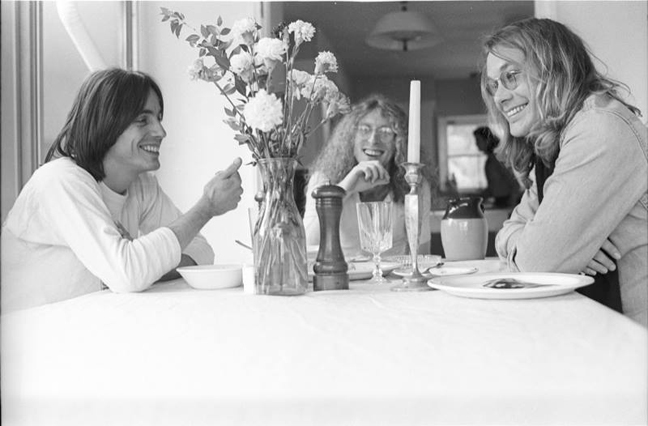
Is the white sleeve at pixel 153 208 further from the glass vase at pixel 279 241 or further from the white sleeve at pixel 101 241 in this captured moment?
the glass vase at pixel 279 241

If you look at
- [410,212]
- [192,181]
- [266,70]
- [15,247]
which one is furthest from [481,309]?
[192,181]

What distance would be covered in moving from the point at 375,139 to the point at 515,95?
1.27 m

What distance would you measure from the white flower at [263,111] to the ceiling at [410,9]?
2.53 m

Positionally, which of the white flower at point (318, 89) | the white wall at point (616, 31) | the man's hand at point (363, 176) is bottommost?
the man's hand at point (363, 176)

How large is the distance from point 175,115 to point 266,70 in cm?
244

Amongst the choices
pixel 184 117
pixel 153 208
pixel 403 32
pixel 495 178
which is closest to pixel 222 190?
pixel 153 208

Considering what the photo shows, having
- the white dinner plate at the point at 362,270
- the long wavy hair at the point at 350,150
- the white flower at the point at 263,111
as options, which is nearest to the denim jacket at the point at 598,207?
the white dinner plate at the point at 362,270

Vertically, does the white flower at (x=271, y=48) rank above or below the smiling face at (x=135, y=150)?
above

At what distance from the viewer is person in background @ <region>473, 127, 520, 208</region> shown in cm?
382

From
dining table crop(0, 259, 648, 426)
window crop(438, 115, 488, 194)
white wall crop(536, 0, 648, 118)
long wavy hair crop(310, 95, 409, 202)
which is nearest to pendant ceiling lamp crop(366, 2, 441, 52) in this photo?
window crop(438, 115, 488, 194)

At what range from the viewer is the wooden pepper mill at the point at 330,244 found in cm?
109

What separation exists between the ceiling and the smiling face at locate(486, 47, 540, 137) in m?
1.99

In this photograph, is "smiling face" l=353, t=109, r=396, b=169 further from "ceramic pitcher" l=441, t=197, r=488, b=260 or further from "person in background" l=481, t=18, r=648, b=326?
"person in background" l=481, t=18, r=648, b=326

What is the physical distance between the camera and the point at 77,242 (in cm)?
120
